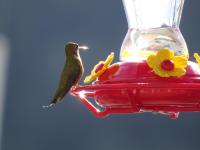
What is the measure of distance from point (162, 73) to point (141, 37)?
54 centimetres

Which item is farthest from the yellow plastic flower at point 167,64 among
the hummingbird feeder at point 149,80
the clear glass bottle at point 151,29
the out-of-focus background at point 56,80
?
the out-of-focus background at point 56,80

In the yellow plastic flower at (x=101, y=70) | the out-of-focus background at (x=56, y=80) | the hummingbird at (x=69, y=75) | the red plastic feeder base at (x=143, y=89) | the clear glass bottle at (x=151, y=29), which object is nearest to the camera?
the red plastic feeder base at (x=143, y=89)

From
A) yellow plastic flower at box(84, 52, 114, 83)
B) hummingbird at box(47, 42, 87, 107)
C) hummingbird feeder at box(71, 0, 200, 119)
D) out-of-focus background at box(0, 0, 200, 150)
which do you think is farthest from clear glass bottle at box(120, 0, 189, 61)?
out-of-focus background at box(0, 0, 200, 150)

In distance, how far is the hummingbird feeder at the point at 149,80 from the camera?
238cm

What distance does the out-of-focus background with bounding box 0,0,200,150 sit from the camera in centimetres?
738

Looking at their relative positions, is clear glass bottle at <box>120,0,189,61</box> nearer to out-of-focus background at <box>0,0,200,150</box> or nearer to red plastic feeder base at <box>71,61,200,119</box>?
red plastic feeder base at <box>71,61,200,119</box>

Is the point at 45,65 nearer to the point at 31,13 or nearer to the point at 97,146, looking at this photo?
the point at 31,13

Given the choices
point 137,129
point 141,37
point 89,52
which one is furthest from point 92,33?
point 141,37

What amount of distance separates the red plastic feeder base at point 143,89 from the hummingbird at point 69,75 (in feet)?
0.14

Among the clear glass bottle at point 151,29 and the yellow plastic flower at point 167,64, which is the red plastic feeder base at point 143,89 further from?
the clear glass bottle at point 151,29

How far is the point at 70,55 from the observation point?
8.41 ft

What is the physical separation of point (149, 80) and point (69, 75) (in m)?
0.35

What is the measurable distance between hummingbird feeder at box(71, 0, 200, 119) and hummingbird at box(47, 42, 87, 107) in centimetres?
4

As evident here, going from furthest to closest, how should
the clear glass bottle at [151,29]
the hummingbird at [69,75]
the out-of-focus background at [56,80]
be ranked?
the out-of-focus background at [56,80] < the clear glass bottle at [151,29] < the hummingbird at [69,75]
